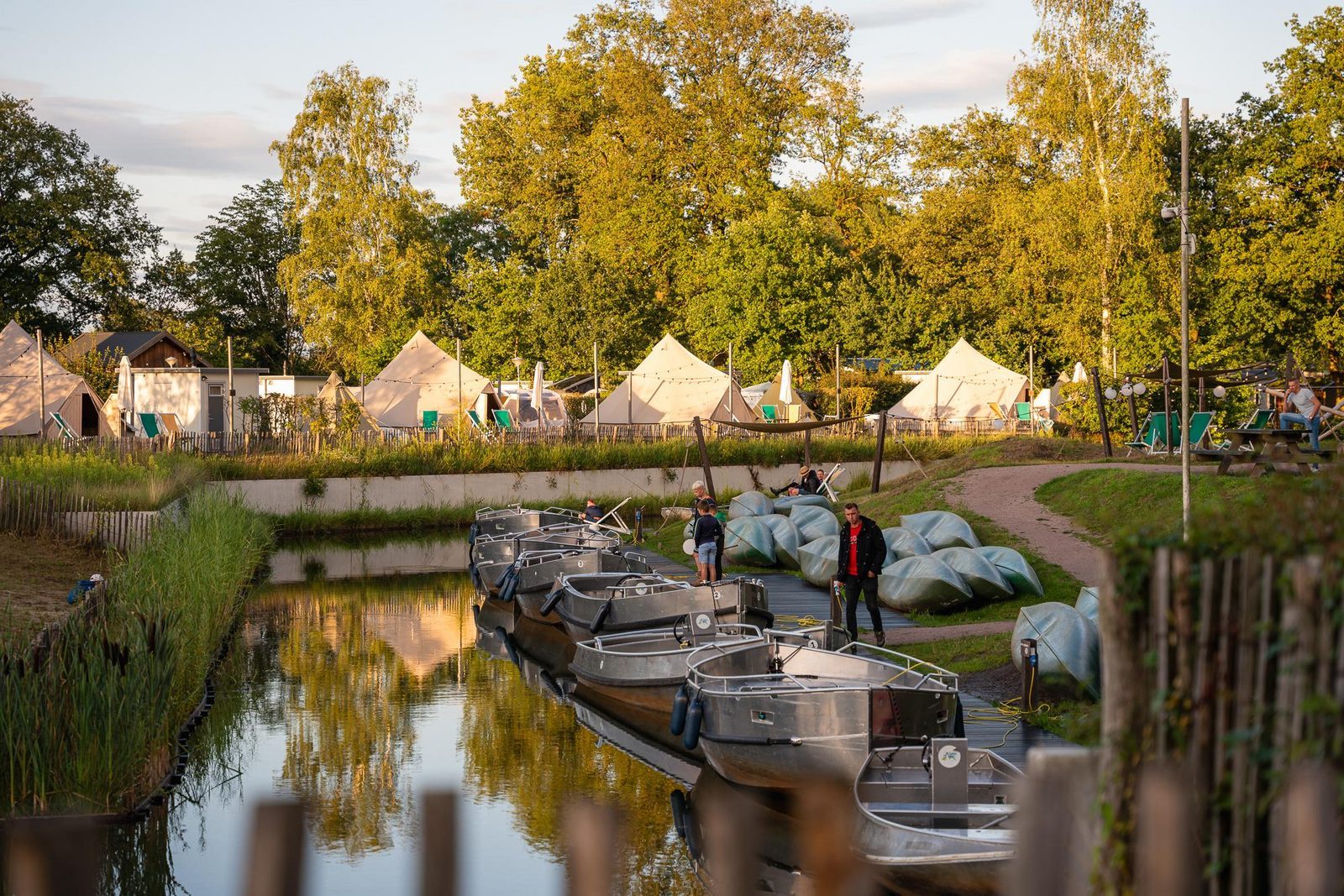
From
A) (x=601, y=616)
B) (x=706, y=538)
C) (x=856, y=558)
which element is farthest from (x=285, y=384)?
(x=856, y=558)

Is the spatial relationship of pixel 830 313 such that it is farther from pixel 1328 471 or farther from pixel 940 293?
pixel 1328 471

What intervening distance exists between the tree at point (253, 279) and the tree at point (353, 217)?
12.7 metres

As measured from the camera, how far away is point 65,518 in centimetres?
2305

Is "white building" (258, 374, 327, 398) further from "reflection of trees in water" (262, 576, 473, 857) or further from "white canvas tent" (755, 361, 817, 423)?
"reflection of trees in water" (262, 576, 473, 857)

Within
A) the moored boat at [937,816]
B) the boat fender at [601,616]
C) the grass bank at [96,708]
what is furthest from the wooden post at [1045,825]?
the boat fender at [601,616]

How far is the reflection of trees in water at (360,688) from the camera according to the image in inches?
554

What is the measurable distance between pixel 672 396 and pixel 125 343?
2428cm

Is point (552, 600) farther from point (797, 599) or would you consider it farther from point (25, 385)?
point (25, 385)

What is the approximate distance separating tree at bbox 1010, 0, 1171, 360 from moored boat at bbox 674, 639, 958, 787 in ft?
115

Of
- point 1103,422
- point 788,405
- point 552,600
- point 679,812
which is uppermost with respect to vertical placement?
point 788,405

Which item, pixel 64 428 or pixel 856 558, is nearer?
pixel 856 558

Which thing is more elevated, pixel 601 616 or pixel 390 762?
pixel 601 616

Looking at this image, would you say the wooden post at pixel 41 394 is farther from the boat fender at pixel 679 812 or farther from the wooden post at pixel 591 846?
the wooden post at pixel 591 846

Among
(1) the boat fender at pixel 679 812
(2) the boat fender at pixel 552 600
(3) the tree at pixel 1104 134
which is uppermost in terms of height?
(3) the tree at pixel 1104 134
